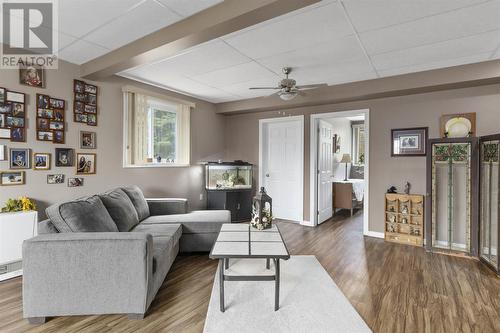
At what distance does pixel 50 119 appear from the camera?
3.05 meters

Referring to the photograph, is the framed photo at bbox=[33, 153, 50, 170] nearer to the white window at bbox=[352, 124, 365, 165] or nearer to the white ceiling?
the white ceiling

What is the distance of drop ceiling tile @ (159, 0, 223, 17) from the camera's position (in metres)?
2.01

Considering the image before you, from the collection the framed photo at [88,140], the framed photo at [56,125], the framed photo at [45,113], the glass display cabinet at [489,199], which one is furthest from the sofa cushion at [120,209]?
the glass display cabinet at [489,199]

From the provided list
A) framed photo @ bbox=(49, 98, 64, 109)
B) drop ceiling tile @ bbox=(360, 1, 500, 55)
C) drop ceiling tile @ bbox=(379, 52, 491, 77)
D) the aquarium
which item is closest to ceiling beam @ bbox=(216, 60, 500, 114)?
drop ceiling tile @ bbox=(379, 52, 491, 77)

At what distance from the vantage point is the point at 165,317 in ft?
6.66

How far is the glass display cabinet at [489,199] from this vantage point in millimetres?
2906

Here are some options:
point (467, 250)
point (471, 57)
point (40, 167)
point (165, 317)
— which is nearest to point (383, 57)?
point (471, 57)

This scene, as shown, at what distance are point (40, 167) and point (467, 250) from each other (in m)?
5.42

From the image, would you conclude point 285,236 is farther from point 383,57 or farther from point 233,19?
point 233,19

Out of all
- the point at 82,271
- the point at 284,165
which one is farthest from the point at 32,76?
the point at 284,165

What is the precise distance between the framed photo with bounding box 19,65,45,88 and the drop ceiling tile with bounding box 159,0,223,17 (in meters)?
2.01

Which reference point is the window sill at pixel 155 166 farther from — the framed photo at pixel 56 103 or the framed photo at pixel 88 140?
the framed photo at pixel 56 103

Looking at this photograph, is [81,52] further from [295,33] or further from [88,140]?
[295,33]

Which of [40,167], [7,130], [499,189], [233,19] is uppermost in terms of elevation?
[233,19]
